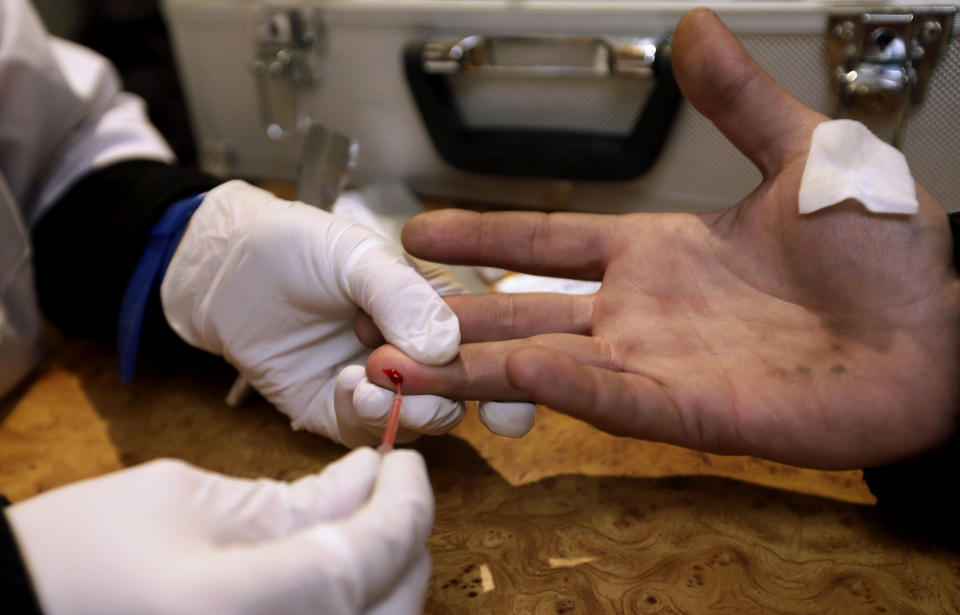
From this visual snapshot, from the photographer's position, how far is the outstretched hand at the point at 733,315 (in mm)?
587

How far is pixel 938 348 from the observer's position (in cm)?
59

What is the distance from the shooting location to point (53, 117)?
3.16 ft

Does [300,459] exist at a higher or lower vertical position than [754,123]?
lower

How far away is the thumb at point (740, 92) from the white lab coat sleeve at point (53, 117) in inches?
31.6

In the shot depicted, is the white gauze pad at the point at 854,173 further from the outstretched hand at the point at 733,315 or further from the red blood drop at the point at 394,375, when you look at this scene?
the red blood drop at the point at 394,375

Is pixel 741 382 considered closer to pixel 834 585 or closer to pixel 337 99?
pixel 834 585

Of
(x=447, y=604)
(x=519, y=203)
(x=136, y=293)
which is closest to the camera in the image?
(x=447, y=604)

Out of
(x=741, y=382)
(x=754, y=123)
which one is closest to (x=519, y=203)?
(x=754, y=123)

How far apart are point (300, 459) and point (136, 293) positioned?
0.29 meters

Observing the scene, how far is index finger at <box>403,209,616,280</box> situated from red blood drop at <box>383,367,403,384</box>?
0.60 feet

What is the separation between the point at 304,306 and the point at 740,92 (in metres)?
0.51

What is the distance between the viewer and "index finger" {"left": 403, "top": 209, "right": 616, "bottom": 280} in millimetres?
737

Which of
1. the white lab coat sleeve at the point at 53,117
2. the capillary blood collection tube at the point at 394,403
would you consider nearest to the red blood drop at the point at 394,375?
the capillary blood collection tube at the point at 394,403

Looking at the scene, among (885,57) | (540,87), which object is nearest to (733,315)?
(885,57)
